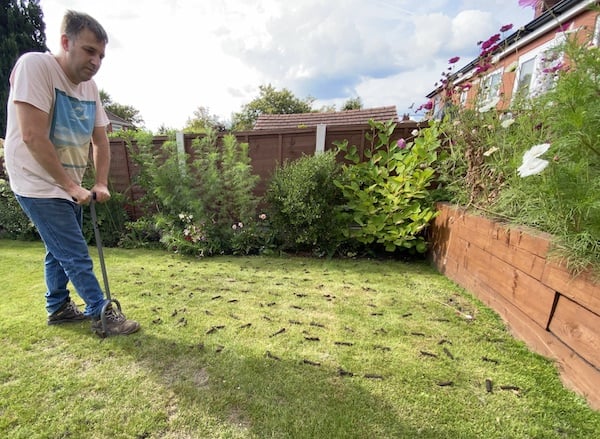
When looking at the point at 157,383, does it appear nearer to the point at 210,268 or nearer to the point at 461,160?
the point at 210,268

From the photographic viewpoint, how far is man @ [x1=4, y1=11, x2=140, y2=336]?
4.53 ft

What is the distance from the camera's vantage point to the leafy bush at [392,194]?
3074 millimetres

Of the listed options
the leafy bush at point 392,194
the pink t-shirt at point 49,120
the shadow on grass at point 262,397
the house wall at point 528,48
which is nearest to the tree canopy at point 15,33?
the pink t-shirt at point 49,120

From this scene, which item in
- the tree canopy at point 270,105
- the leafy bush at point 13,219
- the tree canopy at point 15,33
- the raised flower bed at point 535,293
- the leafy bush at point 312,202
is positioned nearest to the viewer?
the raised flower bed at point 535,293

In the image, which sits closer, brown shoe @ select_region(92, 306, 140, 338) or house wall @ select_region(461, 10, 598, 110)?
house wall @ select_region(461, 10, 598, 110)

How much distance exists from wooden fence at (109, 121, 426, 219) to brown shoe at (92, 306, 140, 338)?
114 inches

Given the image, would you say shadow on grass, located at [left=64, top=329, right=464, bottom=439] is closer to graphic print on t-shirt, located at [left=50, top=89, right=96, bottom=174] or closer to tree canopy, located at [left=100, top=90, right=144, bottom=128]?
graphic print on t-shirt, located at [left=50, top=89, right=96, bottom=174]

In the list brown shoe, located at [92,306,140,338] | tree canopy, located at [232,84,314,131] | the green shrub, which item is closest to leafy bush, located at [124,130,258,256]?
brown shoe, located at [92,306,140,338]

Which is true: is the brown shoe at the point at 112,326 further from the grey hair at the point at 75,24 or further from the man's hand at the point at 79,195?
the grey hair at the point at 75,24

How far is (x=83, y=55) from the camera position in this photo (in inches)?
57.3

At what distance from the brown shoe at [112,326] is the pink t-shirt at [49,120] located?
78cm

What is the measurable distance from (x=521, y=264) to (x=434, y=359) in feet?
2.67

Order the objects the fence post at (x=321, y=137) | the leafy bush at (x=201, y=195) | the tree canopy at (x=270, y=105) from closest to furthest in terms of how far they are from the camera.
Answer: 1. the leafy bush at (x=201, y=195)
2. the fence post at (x=321, y=137)
3. the tree canopy at (x=270, y=105)

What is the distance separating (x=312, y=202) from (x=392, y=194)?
3.10 ft
